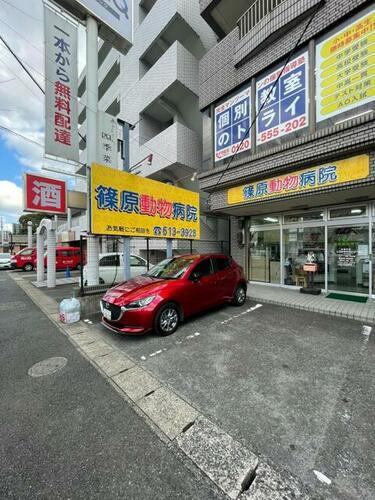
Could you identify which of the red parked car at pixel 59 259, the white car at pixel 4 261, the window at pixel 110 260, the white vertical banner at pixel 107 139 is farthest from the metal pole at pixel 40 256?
the white car at pixel 4 261

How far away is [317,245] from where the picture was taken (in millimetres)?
7648

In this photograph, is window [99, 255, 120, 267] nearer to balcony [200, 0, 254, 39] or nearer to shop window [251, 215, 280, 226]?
shop window [251, 215, 280, 226]

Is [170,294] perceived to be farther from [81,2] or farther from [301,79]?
[81,2]

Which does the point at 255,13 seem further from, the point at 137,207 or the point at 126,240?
the point at 126,240

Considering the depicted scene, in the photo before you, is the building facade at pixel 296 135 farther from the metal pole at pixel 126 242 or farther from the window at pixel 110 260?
the window at pixel 110 260

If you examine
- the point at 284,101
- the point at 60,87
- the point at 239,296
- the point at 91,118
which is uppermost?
the point at 60,87

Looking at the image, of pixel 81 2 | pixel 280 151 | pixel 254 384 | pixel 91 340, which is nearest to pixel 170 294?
pixel 91 340

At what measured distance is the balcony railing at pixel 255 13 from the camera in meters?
6.69

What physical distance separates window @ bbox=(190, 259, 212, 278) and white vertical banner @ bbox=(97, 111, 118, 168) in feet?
15.9

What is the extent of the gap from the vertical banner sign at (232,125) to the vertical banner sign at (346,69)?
2159 millimetres

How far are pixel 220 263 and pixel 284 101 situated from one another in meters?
5.15

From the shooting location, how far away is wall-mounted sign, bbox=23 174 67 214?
7926mm

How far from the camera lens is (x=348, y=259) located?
23.1ft

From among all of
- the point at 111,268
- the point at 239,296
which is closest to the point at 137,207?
the point at 239,296
